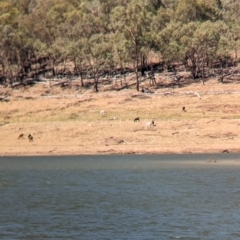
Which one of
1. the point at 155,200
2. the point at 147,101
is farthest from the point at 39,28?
the point at 155,200

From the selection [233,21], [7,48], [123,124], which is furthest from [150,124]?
[233,21]

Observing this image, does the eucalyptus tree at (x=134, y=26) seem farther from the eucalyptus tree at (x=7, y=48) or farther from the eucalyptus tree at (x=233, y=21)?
the eucalyptus tree at (x=7, y=48)

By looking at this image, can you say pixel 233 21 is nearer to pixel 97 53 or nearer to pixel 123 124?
pixel 97 53

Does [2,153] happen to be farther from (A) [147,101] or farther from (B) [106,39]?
(B) [106,39]

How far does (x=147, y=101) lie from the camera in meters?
60.0

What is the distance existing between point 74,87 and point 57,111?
20.5 meters

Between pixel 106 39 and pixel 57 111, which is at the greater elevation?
pixel 106 39

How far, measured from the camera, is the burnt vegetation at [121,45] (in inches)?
2867

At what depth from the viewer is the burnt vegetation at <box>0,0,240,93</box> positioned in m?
72.8

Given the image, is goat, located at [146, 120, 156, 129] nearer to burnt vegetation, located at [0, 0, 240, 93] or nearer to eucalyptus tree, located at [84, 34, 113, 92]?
burnt vegetation, located at [0, 0, 240, 93]

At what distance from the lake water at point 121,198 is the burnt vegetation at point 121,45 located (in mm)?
33715

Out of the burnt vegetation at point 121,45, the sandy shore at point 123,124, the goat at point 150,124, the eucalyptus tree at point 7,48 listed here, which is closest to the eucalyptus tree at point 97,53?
the burnt vegetation at point 121,45

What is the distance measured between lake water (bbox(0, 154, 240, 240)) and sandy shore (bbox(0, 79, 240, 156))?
3964mm

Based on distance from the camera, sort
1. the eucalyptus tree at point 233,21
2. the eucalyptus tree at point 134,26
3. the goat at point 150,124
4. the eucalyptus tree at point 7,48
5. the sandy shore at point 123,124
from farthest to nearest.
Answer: the eucalyptus tree at point 7,48, the eucalyptus tree at point 233,21, the eucalyptus tree at point 134,26, the goat at point 150,124, the sandy shore at point 123,124
